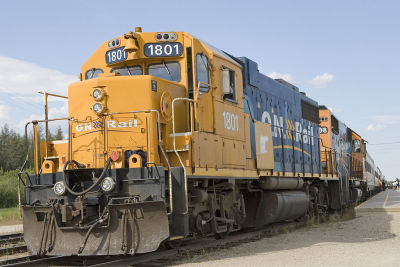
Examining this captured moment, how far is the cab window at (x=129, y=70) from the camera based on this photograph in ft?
26.2

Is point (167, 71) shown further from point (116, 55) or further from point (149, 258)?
point (149, 258)

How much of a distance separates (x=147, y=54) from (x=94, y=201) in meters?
2.56

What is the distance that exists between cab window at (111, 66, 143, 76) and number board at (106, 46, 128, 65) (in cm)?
16

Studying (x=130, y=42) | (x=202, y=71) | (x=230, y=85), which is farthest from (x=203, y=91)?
(x=130, y=42)

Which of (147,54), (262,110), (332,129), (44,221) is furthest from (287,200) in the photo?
(332,129)

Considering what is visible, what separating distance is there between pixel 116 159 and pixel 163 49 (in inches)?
80.3

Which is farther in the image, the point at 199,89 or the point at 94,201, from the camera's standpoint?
the point at 199,89

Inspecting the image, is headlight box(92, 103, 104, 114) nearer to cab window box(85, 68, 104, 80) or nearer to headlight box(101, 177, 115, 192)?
headlight box(101, 177, 115, 192)

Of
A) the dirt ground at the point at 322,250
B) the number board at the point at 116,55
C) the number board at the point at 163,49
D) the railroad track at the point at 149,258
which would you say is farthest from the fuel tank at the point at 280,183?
the number board at the point at 116,55

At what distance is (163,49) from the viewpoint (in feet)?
25.7

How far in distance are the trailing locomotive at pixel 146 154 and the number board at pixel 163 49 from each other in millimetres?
16

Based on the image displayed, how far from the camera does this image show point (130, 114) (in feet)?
23.7

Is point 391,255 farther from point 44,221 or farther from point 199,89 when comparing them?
point 44,221

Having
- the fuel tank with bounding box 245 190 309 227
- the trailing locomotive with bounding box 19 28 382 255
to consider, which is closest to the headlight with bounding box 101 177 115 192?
the trailing locomotive with bounding box 19 28 382 255
